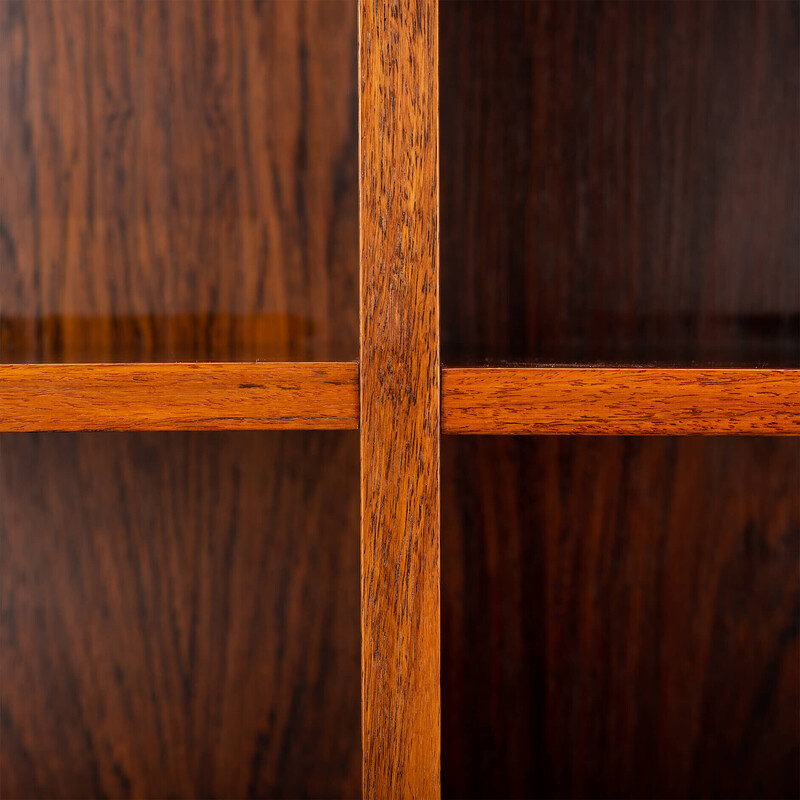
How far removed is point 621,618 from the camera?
0.61m

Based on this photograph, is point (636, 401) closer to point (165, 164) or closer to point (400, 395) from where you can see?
point (400, 395)

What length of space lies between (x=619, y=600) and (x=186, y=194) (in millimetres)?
496

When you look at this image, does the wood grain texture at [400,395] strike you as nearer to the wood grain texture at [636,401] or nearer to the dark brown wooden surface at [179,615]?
the wood grain texture at [636,401]

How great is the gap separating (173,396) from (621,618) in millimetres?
437

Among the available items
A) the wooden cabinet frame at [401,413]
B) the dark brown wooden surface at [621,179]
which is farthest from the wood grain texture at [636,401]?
the dark brown wooden surface at [621,179]

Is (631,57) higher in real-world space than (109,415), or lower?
higher

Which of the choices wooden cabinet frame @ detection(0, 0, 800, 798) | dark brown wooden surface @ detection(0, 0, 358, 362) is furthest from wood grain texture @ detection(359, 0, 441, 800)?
dark brown wooden surface @ detection(0, 0, 358, 362)

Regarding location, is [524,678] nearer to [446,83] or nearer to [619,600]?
[619,600]

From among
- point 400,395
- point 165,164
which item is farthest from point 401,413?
point 165,164

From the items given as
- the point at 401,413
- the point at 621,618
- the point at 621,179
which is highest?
the point at 621,179

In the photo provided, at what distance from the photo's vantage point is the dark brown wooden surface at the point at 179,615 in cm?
58

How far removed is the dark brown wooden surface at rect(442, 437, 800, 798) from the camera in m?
0.60

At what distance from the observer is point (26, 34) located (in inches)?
21.6

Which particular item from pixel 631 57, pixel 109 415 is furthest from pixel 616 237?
pixel 109 415
